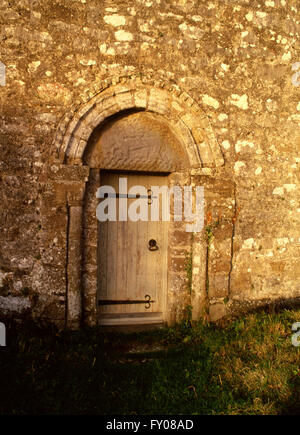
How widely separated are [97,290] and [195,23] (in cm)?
348

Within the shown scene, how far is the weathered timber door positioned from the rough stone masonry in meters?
0.27

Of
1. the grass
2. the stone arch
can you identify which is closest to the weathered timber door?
the grass

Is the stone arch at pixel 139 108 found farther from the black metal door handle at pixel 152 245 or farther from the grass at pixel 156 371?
the grass at pixel 156 371

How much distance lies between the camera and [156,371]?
3359 mm

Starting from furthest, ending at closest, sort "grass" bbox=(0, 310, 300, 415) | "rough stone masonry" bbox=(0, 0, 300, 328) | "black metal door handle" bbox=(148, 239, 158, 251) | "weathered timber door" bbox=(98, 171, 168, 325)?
"black metal door handle" bbox=(148, 239, 158, 251) → "weathered timber door" bbox=(98, 171, 168, 325) → "rough stone masonry" bbox=(0, 0, 300, 328) → "grass" bbox=(0, 310, 300, 415)

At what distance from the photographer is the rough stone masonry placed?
3.79m

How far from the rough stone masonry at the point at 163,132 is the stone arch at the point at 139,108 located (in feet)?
0.04

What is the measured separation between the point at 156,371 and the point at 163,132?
274 centimetres

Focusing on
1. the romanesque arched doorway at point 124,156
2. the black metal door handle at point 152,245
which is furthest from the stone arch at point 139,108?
the black metal door handle at point 152,245

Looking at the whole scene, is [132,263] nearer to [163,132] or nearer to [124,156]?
[124,156]

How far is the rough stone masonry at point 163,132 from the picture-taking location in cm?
379

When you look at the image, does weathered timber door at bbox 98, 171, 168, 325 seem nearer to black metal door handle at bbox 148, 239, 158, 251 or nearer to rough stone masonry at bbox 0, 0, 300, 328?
black metal door handle at bbox 148, 239, 158, 251

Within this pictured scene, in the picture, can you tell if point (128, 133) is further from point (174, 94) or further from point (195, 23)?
point (195, 23)
